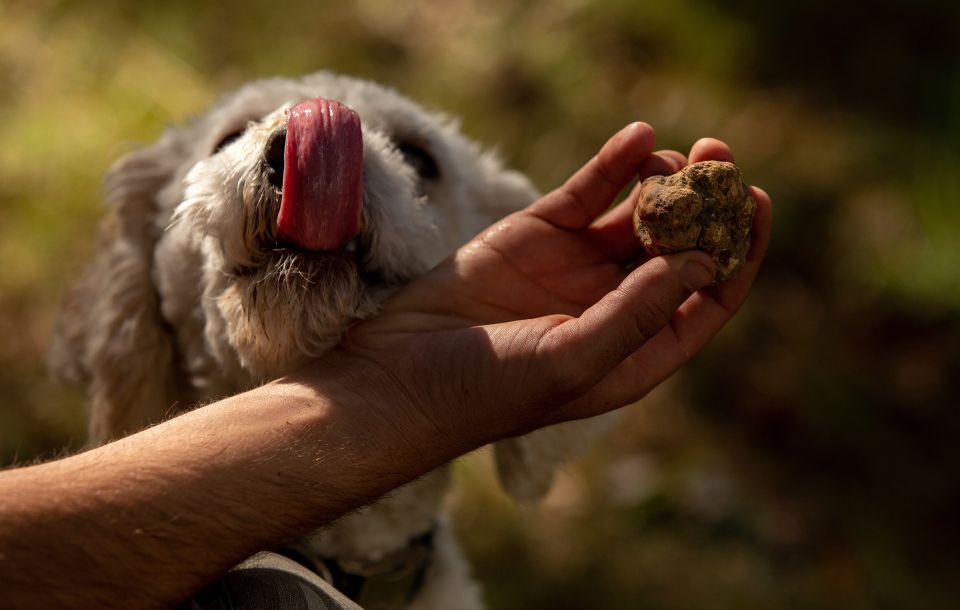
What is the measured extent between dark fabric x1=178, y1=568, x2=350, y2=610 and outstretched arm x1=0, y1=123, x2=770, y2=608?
12 centimetres

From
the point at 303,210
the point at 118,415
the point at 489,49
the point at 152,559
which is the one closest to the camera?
the point at 152,559

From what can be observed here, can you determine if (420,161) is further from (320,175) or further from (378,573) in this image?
(378,573)

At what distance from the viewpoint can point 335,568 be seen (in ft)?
6.56

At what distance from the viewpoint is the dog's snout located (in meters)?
1.52

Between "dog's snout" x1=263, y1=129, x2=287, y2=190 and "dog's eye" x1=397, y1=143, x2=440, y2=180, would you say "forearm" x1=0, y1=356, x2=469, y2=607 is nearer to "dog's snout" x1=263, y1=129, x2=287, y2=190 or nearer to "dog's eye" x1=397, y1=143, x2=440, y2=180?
"dog's snout" x1=263, y1=129, x2=287, y2=190

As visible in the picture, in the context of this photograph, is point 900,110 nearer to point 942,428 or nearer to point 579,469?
point 942,428

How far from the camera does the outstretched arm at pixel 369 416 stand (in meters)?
1.31

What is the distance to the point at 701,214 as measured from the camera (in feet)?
5.20

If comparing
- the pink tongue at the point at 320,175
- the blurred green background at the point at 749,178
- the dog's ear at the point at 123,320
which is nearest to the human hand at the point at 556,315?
the pink tongue at the point at 320,175

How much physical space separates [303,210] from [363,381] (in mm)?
318

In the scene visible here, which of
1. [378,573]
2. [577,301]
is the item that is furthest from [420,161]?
[378,573]

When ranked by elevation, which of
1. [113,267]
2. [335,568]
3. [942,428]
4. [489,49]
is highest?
[489,49]

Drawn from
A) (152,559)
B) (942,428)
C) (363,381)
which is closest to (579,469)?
(942,428)

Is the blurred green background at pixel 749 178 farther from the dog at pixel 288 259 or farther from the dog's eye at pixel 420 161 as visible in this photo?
the dog's eye at pixel 420 161
